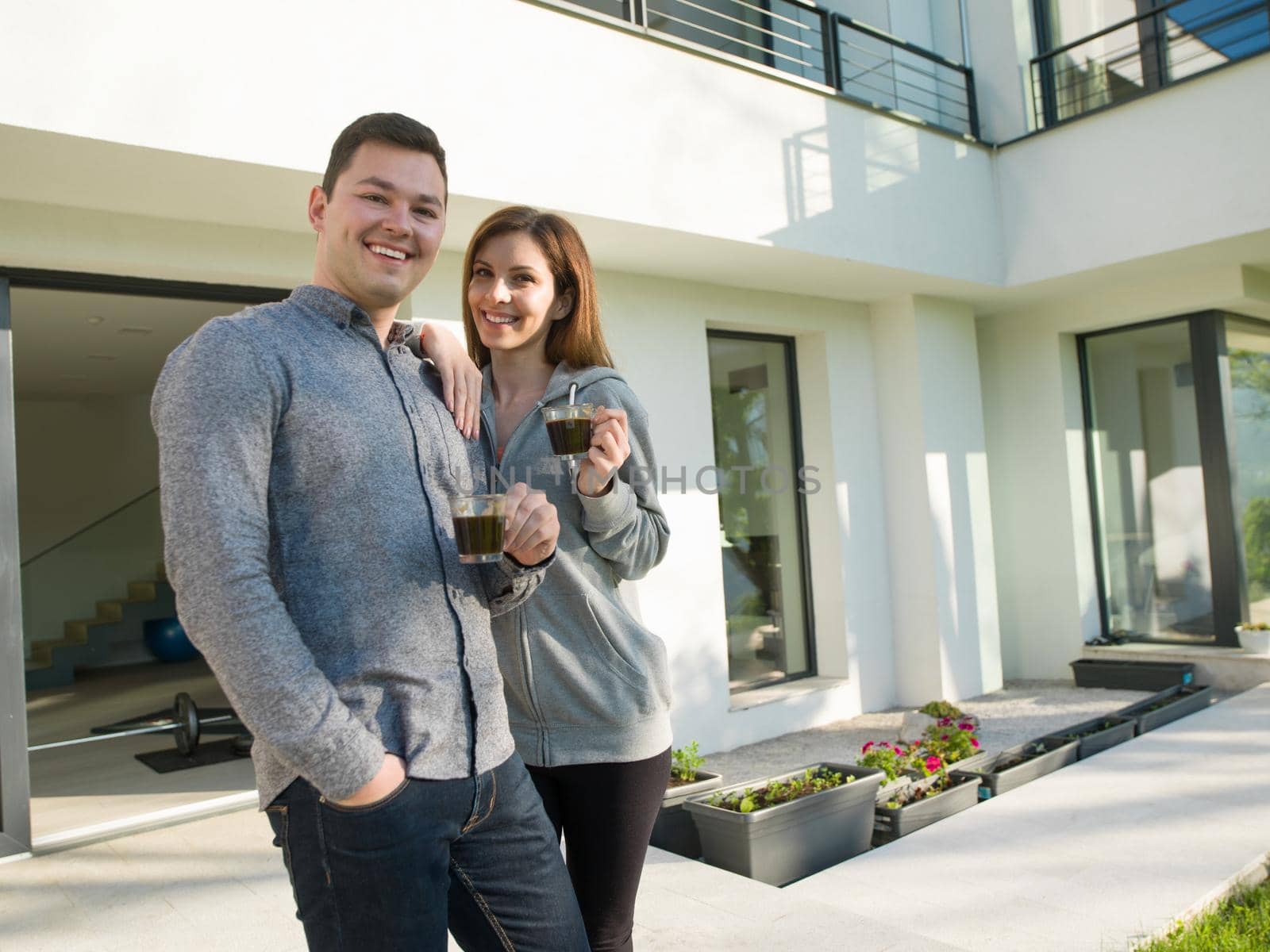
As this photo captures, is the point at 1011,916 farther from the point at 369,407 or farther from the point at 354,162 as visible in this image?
the point at 354,162

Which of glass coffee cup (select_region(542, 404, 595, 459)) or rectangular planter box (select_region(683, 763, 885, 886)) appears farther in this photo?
rectangular planter box (select_region(683, 763, 885, 886))

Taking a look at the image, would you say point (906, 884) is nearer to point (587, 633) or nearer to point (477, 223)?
point (587, 633)

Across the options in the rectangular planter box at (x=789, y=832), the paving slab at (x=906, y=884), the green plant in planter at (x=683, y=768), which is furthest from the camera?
the green plant in planter at (x=683, y=768)

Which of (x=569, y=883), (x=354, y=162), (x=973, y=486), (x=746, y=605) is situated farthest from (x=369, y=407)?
(x=973, y=486)

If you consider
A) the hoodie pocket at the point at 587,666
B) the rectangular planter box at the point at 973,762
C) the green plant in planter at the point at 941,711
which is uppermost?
the hoodie pocket at the point at 587,666

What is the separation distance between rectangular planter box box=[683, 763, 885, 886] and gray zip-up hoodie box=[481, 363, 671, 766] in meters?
1.66

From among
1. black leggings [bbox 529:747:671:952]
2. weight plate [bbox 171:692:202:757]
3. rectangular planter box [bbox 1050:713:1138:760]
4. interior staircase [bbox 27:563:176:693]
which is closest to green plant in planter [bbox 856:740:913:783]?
rectangular planter box [bbox 1050:713:1138:760]

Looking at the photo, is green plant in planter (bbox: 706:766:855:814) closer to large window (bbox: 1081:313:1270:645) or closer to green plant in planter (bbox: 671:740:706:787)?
green plant in planter (bbox: 671:740:706:787)

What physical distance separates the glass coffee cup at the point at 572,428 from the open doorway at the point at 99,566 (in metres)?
3.03

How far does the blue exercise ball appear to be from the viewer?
941cm

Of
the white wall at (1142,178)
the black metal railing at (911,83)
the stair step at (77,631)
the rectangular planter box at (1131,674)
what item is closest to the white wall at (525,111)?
the white wall at (1142,178)

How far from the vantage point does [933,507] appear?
241 inches

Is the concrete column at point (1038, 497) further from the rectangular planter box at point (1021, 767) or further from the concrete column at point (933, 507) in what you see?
the rectangular planter box at point (1021, 767)

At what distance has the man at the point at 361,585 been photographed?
3.05 feet
